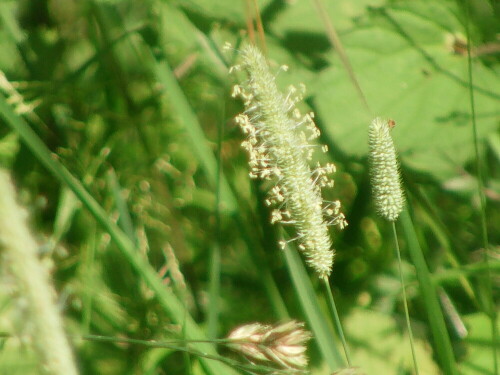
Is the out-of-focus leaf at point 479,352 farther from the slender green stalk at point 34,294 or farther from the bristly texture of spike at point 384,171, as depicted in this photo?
the slender green stalk at point 34,294

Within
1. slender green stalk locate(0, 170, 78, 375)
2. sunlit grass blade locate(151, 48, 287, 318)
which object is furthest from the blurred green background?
slender green stalk locate(0, 170, 78, 375)

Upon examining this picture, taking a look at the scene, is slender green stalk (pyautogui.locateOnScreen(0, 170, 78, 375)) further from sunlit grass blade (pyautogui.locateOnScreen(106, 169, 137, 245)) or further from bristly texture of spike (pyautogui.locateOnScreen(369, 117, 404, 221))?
sunlit grass blade (pyautogui.locateOnScreen(106, 169, 137, 245))

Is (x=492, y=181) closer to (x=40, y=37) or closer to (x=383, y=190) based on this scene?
(x=383, y=190)

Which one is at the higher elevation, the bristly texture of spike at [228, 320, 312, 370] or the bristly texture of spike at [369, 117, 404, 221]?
the bristly texture of spike at [369, 117, 404, 221]

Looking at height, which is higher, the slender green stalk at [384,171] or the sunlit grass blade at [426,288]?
the slender green stalk at [384,171]

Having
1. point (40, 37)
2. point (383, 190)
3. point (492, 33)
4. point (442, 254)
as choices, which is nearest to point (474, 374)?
point (442, 254)

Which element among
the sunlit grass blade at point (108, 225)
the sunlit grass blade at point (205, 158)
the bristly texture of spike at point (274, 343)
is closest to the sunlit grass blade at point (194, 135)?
the sunlit grass blade at point (205, 158)
